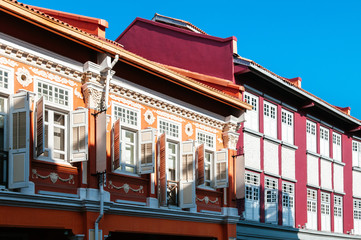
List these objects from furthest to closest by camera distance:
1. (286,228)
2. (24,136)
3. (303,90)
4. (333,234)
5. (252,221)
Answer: (333,234), (303,90), (286,228), (252,221), (24,136)

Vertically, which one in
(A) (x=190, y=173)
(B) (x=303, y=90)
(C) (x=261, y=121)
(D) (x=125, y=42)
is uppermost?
(D) (x=125, y=42)

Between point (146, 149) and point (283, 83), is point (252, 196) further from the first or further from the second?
point (146, 149)

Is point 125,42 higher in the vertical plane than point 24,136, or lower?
higher

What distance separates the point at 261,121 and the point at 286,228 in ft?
13.4

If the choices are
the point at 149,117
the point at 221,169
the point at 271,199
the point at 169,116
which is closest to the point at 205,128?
the point at 221,169

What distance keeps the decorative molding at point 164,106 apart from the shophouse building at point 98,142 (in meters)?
0.03

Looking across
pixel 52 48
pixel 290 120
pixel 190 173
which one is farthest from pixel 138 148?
pixel 290 120

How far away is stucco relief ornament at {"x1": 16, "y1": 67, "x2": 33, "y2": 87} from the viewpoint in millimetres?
12953

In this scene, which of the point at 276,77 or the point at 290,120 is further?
the point at 290,120

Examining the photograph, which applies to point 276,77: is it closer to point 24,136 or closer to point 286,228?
point 286,228

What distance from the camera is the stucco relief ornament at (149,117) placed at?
16.3 metres

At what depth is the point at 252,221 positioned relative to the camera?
21.0 meters

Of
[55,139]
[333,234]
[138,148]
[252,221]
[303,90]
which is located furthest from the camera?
[333,234]

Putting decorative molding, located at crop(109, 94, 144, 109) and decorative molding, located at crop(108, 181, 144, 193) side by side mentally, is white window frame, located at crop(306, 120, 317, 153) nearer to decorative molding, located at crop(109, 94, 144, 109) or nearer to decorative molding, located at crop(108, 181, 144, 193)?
decorative molding, located at crop(109, 94, 144, 109)
